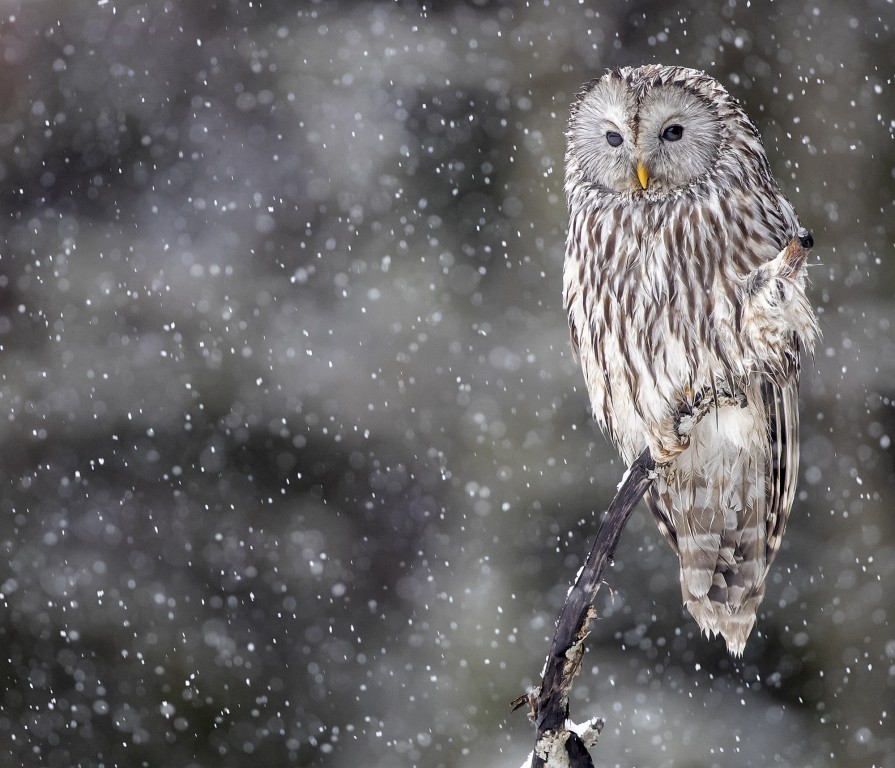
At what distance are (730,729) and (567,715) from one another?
3.53m

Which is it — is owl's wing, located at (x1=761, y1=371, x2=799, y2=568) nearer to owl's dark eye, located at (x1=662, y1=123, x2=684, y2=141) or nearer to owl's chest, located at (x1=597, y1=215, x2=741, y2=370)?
owl's chest, located at (x1=597, y1=215, x2=741, y2=370)

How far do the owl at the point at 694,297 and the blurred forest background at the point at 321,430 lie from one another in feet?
8.04

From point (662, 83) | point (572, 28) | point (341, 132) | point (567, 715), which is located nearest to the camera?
point (567, 715)

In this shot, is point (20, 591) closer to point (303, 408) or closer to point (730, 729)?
point (303, 408)

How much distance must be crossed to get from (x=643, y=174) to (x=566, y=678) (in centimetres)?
79

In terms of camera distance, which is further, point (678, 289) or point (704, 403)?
point (678, 289)

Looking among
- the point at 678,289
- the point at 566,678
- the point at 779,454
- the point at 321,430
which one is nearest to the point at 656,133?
the point at 678,289

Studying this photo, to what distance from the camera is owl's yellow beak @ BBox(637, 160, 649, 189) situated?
58.3 inches

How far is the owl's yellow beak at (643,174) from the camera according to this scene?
148 cm

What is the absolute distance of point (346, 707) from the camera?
4.54 metres

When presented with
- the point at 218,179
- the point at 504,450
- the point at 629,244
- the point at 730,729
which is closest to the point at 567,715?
the point at 629,244

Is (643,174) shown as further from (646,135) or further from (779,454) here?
(779,454)

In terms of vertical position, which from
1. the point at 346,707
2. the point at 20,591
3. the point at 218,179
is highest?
the point at 218,179

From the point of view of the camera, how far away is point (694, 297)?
151 centimetres
